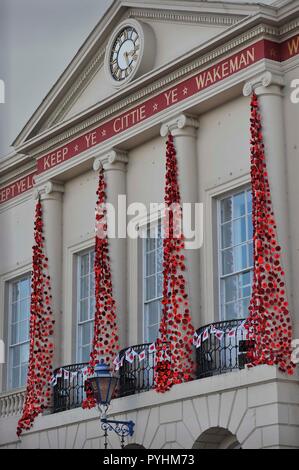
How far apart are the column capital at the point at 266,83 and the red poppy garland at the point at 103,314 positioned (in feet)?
16.0

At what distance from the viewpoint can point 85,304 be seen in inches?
1046

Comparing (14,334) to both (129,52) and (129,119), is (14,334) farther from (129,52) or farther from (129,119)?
(129,52)

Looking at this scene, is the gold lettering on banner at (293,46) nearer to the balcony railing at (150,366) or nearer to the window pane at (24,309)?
the balcony railing at (150,366)

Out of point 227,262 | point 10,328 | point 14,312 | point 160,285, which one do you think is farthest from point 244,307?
point 10,328

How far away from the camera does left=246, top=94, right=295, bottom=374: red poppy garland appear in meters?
20.6

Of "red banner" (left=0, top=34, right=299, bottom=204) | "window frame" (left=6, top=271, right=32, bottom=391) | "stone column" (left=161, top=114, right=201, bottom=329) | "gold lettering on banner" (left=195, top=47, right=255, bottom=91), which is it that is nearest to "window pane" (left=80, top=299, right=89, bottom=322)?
"window frame" (left=6, top=271, right=32, bottom=391)

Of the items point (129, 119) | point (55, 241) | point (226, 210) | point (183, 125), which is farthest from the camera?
point (55, 241)

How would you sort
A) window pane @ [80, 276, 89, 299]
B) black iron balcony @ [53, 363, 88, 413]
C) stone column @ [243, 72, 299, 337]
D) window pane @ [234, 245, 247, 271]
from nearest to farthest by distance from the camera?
stone column @ [243, 72, 299, 337] → window pane @ [234, 245, 247, 271] → black iron balcony @ [53, 363, 88, 413] → window pane @ [80, 276, 89, 299]

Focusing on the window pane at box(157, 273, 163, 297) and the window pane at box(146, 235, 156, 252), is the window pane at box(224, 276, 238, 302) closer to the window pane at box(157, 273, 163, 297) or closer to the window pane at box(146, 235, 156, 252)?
the window pane at box(157, 273, 163, 297)

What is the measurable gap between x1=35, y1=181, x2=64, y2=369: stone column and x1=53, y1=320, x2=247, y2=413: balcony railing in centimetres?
83

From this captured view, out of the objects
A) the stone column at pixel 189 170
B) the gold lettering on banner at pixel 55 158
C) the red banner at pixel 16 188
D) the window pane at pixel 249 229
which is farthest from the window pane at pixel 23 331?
the window pane at pixel 249 229

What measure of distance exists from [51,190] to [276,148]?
708cm

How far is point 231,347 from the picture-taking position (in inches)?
858

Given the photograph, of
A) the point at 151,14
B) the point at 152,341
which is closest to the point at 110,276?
the point at 152,341
